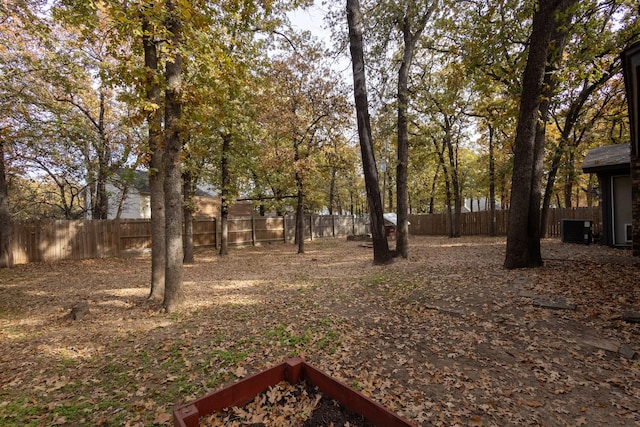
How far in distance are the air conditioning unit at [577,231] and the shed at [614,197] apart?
2.38 feet

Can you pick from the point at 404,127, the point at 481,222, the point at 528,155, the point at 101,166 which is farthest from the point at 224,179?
the point at 481,222

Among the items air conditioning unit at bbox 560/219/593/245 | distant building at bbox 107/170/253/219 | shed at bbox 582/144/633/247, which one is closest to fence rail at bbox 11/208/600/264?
distant building at bbox 107/170/253/219

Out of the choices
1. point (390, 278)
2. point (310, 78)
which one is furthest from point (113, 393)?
point (310, 78)

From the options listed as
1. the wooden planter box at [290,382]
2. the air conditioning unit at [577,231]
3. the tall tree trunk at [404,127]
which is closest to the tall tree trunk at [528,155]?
the tall tree trunk at [404,127]

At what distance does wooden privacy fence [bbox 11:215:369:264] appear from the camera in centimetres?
1190

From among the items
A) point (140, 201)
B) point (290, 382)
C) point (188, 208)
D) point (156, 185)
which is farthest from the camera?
point (140, 201)

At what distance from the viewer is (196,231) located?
16.5 meters

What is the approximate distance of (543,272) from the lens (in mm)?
7027

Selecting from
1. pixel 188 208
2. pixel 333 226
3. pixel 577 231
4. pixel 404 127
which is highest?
pixel 404 127

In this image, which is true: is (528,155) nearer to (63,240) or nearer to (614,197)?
(614,197)

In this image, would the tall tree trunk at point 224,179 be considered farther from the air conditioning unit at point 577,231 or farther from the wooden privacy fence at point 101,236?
the air conditioning unit at point 577,231

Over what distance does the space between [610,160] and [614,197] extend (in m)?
1.41

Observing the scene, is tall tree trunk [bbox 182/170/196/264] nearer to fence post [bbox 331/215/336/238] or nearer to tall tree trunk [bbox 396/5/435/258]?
tall tree trunk [bbox 396/5/435/258]

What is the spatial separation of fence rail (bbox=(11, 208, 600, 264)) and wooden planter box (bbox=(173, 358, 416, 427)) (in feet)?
46.5
